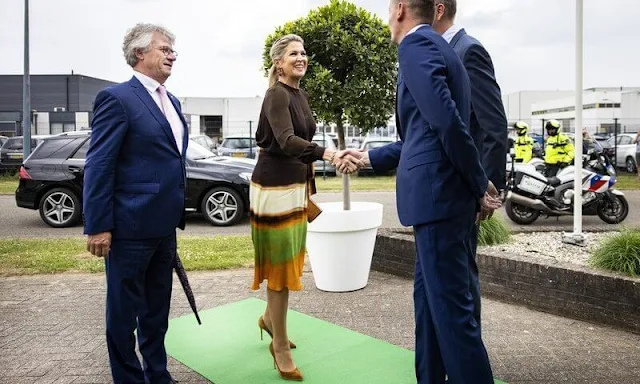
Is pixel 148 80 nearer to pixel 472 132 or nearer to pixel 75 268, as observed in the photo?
pixel 472 132

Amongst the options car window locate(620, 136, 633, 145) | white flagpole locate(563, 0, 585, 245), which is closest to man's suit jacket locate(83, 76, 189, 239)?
white flagpole locate(563, 0, 585, 245)

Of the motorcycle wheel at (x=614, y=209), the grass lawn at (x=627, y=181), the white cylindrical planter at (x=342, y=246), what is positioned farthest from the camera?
the grass lawn at (x=627, y=181)

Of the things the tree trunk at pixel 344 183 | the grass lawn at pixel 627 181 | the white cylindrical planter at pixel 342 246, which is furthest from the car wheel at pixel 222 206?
the grass lawn at pixel 627 181

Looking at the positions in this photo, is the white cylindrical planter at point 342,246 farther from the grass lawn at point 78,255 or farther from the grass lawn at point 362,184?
the grass lawn at point 362,184

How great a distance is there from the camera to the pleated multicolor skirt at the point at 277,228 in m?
3.74

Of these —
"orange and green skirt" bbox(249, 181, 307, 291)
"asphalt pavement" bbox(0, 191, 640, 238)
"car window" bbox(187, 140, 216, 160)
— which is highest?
"car window" bbox(187, 140, 216, 160)

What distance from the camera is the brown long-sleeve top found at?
11.6 feet

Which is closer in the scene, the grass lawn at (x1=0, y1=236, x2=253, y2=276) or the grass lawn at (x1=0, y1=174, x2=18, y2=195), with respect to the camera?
the grass lawn at (x1=0, y1=236, x2=253, y2=276)

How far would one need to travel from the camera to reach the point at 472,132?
11.2 feet

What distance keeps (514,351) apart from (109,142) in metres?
3.08

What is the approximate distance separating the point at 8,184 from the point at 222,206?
1215cm

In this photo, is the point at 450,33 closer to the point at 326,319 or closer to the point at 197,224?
the point at 326,319

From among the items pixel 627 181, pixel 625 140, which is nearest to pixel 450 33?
pixel 627 181

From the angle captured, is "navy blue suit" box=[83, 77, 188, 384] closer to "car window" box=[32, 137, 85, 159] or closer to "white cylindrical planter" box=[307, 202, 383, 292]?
"white cylindrical planter" box=[307, 202, 383, 292]
